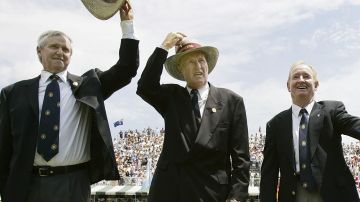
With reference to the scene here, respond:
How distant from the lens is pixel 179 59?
15.3 feet

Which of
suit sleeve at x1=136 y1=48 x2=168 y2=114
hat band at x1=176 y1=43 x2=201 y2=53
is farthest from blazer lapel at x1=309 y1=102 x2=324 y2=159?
suit sleeve at x1=136 y1=48 x2=168 y2=114

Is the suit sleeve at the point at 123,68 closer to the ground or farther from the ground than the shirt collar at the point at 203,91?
farther from the ground

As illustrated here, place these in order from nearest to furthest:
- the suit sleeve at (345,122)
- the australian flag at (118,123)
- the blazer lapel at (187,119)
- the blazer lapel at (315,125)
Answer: the blazer lapel at (187,119), the suit sleeve at (345,122), the blazer lapel at (315,125), the australian flag at (118,123)

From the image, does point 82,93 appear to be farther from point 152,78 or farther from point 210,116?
point 210,116

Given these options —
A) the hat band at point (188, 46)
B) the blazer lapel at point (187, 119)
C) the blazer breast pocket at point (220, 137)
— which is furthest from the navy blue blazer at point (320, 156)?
the hat band at point (188, 46)

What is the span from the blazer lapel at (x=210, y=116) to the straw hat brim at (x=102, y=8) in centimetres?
124

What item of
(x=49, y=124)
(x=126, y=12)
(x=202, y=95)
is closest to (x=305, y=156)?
(x=202, y=95)

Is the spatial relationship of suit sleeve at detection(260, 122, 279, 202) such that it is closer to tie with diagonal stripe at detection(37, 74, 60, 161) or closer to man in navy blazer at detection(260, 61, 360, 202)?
man in navy blazer at detection(260, 61, 360, 202)

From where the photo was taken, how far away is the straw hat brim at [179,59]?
459 cm

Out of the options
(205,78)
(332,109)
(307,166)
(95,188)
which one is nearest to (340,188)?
(307,166)

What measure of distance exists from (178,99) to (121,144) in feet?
148

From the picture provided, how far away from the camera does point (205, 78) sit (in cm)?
452

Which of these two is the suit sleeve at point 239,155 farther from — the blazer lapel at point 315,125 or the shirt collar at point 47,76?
the shirt collar at point 47,76

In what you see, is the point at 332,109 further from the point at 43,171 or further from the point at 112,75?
the point at 43,171
